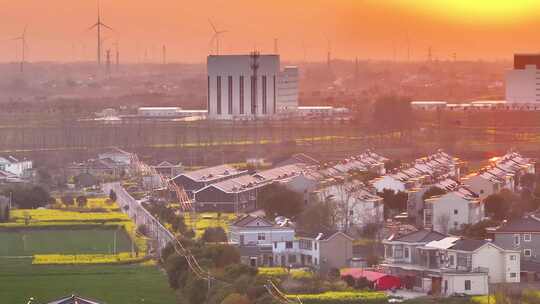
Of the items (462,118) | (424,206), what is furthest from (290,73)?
(424,206)

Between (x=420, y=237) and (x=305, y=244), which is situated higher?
(x=420, y=237)

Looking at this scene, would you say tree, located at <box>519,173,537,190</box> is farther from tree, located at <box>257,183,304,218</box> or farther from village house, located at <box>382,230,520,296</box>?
village house, located at <box>382,230,520,296</box>

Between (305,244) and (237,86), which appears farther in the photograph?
(237,86)

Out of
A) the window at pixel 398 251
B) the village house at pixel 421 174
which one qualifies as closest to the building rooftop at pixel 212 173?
the village house at pixel 421 174

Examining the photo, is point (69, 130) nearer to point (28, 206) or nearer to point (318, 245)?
point (28, 206)

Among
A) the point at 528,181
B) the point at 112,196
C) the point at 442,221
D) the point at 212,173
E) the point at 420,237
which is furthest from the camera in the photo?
the point at 212,173

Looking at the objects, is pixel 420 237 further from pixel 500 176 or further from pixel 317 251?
pixel 500 176

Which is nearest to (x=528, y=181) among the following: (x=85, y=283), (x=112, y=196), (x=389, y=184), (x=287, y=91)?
(x=389, y=184)
